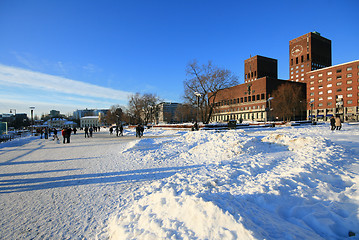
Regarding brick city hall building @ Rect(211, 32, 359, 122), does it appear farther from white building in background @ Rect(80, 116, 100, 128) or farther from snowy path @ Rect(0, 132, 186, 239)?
white building in background @ Rect(80, 116, 100, 128)

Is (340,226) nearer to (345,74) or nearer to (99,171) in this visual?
(99,171)

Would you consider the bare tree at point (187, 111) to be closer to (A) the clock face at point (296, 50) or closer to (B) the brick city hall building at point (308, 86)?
(B) the brick city hall building at point (308, 86)

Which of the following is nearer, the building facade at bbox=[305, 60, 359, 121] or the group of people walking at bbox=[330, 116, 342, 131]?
the group of people walking at bbox=[330, 116, 342, 131]

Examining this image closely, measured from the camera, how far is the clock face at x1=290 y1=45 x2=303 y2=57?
9235 cm

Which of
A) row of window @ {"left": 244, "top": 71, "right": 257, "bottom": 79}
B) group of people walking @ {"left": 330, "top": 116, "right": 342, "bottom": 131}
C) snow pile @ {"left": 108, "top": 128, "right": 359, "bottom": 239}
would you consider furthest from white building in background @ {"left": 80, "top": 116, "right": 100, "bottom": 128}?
snow pile @ {"left": 108, "top": 128, "right": 359, "bottom": 239}

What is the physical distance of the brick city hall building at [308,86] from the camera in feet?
186

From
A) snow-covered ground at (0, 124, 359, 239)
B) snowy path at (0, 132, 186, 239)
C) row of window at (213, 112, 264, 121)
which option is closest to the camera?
snow-covered ground at (0, 124, 359, 239)

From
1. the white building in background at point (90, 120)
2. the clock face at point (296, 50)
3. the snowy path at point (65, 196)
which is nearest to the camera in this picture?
the snowy path at point (65, 196)

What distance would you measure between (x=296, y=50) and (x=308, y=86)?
38.3 metres

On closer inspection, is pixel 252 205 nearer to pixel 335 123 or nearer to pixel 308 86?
pixel 335 123

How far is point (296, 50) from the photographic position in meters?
94.6

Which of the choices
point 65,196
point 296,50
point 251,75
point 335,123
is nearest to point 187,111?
point 335,123

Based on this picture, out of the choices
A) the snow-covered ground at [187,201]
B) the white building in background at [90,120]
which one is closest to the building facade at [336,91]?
the snow-covered ground at [187,201]

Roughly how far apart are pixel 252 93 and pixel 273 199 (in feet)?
251
